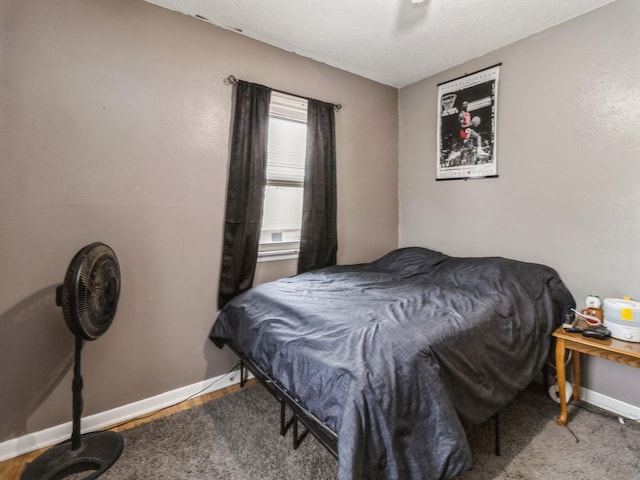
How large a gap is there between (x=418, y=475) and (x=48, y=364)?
1.93m

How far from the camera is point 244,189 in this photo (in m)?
2.27

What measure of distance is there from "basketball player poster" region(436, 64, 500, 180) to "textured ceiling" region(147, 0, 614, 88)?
9.1 inches

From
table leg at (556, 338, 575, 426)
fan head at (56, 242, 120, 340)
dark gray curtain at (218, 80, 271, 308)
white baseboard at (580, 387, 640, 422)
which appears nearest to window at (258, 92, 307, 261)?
dark gray curtain at (218, 80, 271, 308)

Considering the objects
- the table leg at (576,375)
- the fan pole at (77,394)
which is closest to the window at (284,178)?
the fan pole at (77,394)

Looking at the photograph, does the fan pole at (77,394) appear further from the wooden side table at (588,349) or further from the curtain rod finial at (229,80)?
the wooden side table at (588,349)

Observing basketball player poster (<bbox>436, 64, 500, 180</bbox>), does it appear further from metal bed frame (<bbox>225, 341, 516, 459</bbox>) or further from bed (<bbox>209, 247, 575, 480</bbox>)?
metal bed frame (<bbox>225, 341, 516, 459</bbox>)

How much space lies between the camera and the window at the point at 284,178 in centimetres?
250

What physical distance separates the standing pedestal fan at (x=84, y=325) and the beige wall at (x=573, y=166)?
105 inches

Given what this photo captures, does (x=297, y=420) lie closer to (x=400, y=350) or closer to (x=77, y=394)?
(x=400, y=350)

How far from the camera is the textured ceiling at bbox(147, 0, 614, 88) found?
77.0 inches

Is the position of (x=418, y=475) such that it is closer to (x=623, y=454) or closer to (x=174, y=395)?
(x=623, y=454)

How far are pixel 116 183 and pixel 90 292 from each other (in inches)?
29.1

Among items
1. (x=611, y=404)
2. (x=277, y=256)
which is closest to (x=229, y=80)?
(x=277, y=256)

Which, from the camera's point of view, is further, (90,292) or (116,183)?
(116,183)
